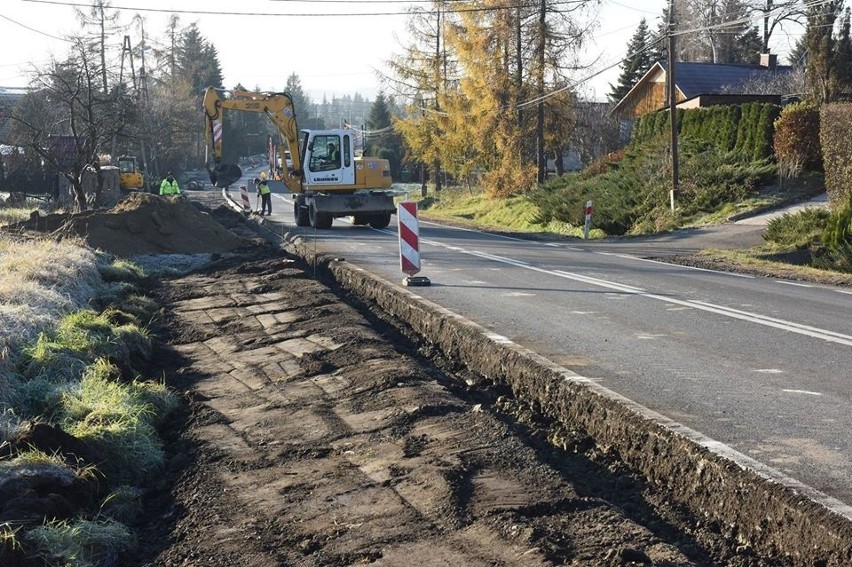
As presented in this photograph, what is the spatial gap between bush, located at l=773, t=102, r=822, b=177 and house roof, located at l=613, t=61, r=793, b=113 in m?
18.2

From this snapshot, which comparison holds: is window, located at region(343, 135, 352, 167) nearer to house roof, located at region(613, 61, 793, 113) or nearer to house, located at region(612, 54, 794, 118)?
house, located at region(612, 54, 794, 118)

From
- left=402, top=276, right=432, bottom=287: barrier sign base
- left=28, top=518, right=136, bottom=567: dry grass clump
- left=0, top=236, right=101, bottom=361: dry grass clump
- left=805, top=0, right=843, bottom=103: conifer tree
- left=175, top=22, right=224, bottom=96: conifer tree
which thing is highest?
left=175, top=22, right=224, bottom=96: conifer tree

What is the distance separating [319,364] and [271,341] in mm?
1542

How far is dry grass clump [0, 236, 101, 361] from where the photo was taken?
9289mm

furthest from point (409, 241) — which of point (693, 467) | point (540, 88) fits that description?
point (540, 88)

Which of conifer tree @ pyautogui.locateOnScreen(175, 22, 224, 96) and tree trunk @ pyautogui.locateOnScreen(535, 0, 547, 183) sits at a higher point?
conifer tree @ pyautogui.locateOnScreen(175, 22, 224, 96)

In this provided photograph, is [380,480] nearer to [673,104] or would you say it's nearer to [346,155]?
[673,104]

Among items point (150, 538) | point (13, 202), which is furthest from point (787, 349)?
point (13, 202)

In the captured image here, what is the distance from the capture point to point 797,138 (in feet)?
88.4

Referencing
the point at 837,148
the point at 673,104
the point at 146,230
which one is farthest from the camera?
the point at 673,104

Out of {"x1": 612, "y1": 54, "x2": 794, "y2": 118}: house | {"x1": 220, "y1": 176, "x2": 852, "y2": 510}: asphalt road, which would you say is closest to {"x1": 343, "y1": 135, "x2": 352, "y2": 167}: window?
{"x1": 220, "y1": 176, "x2": 852, "y2": 510}: asphalt road

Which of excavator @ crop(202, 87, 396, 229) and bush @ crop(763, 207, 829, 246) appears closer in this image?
bush @ crop(763, 207, 829, 246)

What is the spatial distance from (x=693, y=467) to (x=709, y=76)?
45611 mm

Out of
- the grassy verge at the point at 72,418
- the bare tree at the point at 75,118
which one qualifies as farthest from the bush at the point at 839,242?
the bare tree at the point at 75,118
